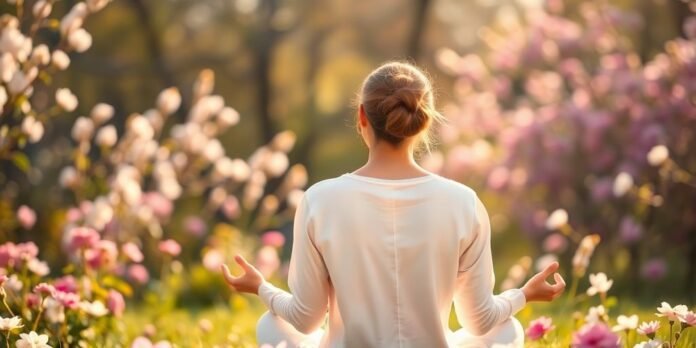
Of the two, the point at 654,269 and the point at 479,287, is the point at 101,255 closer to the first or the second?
the point at 479,287

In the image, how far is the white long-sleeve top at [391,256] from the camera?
256 cm

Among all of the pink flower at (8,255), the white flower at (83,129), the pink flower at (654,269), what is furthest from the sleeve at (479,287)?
the pink flower at (654,269)

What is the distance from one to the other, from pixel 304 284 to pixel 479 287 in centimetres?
49

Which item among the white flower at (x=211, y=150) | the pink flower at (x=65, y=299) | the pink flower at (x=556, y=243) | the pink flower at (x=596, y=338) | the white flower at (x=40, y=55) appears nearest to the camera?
the pink flower at (x=596, y=338)

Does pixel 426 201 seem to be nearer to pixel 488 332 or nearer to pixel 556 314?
pixel 488 332

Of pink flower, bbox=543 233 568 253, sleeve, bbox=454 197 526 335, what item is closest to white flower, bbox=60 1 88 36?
sleeve, bbox=454 197 526 335

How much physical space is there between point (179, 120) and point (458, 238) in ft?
33.8

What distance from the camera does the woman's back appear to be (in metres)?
2.55

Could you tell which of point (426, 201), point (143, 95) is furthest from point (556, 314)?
point (143, 95)

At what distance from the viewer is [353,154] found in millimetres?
14398

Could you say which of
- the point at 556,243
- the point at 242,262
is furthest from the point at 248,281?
the point at 556,243

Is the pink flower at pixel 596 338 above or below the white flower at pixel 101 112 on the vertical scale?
below

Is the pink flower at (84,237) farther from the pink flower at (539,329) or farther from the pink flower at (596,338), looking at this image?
the pink flower at (596,338)

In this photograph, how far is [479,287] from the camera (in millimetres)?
2625
